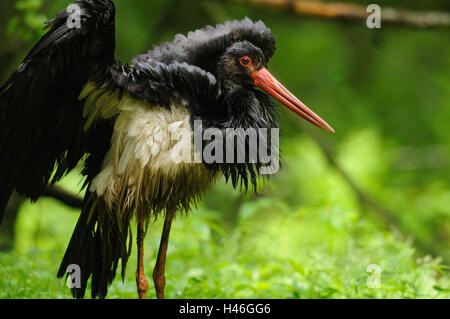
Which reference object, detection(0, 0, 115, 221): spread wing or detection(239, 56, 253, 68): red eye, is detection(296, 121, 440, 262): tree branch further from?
detection(0, 0, 115, 221): spread wing

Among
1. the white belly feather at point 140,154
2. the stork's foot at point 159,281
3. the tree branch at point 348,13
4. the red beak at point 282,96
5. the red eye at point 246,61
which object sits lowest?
the stork's foot at point 159,281

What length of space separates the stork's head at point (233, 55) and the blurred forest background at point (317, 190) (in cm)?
92

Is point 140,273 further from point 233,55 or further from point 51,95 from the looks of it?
point 233,55

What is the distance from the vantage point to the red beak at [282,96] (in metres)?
→ 3.60

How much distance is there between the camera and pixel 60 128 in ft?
10.3

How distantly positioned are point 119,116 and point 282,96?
37.3 inches

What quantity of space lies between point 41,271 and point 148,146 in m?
1.30

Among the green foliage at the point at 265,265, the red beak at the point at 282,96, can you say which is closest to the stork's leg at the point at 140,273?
the green foliage at the point at 265,265

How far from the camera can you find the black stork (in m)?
2.90

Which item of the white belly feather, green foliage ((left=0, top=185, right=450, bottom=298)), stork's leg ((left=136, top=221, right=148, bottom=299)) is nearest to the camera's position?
the white belly feather

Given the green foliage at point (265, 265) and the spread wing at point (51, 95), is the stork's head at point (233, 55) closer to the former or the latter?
the spread wing at point (51, 95)

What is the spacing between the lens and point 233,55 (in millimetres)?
3521

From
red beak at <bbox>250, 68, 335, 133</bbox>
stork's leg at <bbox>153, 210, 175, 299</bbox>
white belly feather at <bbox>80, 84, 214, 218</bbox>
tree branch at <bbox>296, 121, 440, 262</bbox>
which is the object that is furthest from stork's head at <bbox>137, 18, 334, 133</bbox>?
tree branch at <bbox>296, 121, 440, 262</bbox>
